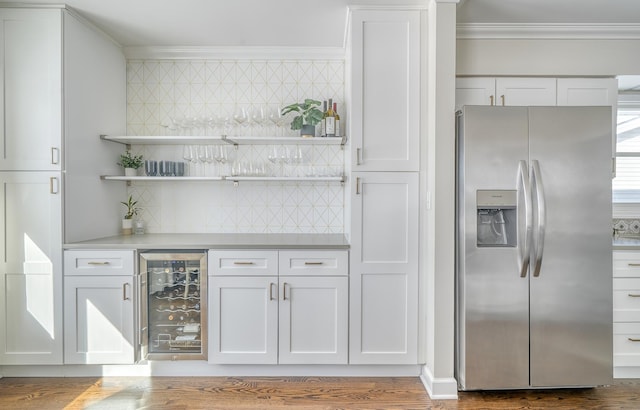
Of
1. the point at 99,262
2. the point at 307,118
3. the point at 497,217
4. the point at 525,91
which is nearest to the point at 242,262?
the point at 99,262

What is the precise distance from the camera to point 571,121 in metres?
2.31

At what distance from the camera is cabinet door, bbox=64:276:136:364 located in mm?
2527

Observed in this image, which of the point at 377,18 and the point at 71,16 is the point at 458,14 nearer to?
the point at 377,18

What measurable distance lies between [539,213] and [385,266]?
1.02 metres

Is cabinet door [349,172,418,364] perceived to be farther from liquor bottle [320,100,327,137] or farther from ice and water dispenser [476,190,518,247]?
liquor bottle [320,100,327,137]

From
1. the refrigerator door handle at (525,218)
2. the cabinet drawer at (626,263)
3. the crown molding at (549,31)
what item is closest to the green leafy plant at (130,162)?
the crown molding at (549,31)

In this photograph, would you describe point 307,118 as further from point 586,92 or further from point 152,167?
point 586,92

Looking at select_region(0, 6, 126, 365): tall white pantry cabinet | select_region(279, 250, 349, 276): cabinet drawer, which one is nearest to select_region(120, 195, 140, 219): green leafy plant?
select_region(0, 6, 126, 365): tall white pantry cabinet

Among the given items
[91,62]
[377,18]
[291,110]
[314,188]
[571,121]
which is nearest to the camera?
[571,121]

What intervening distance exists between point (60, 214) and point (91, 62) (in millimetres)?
1189

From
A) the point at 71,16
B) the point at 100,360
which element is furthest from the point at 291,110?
the point at 100,360

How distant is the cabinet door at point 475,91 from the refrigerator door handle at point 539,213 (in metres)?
0.72

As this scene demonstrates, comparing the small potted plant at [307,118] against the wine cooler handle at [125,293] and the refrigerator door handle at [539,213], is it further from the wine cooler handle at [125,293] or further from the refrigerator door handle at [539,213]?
the wine cooler handle at [125,293]

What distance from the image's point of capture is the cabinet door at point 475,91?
2.76m
